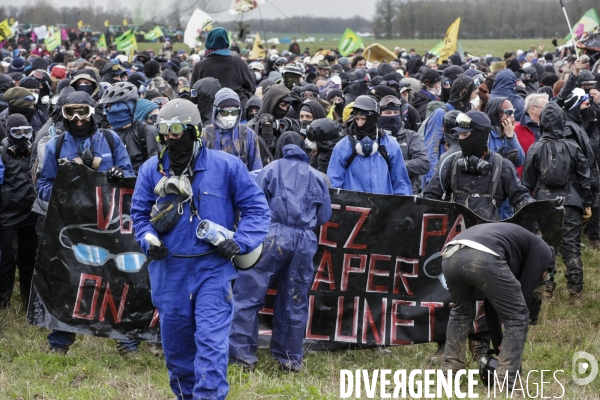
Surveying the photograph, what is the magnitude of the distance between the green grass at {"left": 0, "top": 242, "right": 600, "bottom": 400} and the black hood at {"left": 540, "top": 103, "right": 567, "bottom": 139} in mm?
1889

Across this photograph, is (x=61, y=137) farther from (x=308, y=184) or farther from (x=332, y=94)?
(x=332, y=94)

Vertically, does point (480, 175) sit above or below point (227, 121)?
below

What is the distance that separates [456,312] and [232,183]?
2.22m

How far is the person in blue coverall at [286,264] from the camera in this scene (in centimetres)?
756

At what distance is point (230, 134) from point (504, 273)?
309cm

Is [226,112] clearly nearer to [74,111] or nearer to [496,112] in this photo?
[74,111]

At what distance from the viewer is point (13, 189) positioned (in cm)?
919

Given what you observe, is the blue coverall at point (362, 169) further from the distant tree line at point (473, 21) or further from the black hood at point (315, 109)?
the distant tree line at point (473, 21)

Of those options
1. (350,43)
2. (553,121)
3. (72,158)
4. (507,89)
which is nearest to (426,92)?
(507,89)

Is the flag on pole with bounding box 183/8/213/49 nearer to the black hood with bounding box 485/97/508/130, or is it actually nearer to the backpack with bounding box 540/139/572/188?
the black hood with bounding box 485/97/508/130

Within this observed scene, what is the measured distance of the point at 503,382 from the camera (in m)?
6.86

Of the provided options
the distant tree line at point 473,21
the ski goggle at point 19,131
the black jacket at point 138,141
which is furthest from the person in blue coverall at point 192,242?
the distant tree line at point 473,21

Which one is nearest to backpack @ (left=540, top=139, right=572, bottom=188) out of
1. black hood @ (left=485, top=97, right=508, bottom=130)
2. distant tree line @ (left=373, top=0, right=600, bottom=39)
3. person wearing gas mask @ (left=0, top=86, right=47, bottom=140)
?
black hood @ (left=485, top=97, right=508, bottom=130)

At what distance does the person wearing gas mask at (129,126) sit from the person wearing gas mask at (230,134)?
2.34 feet
